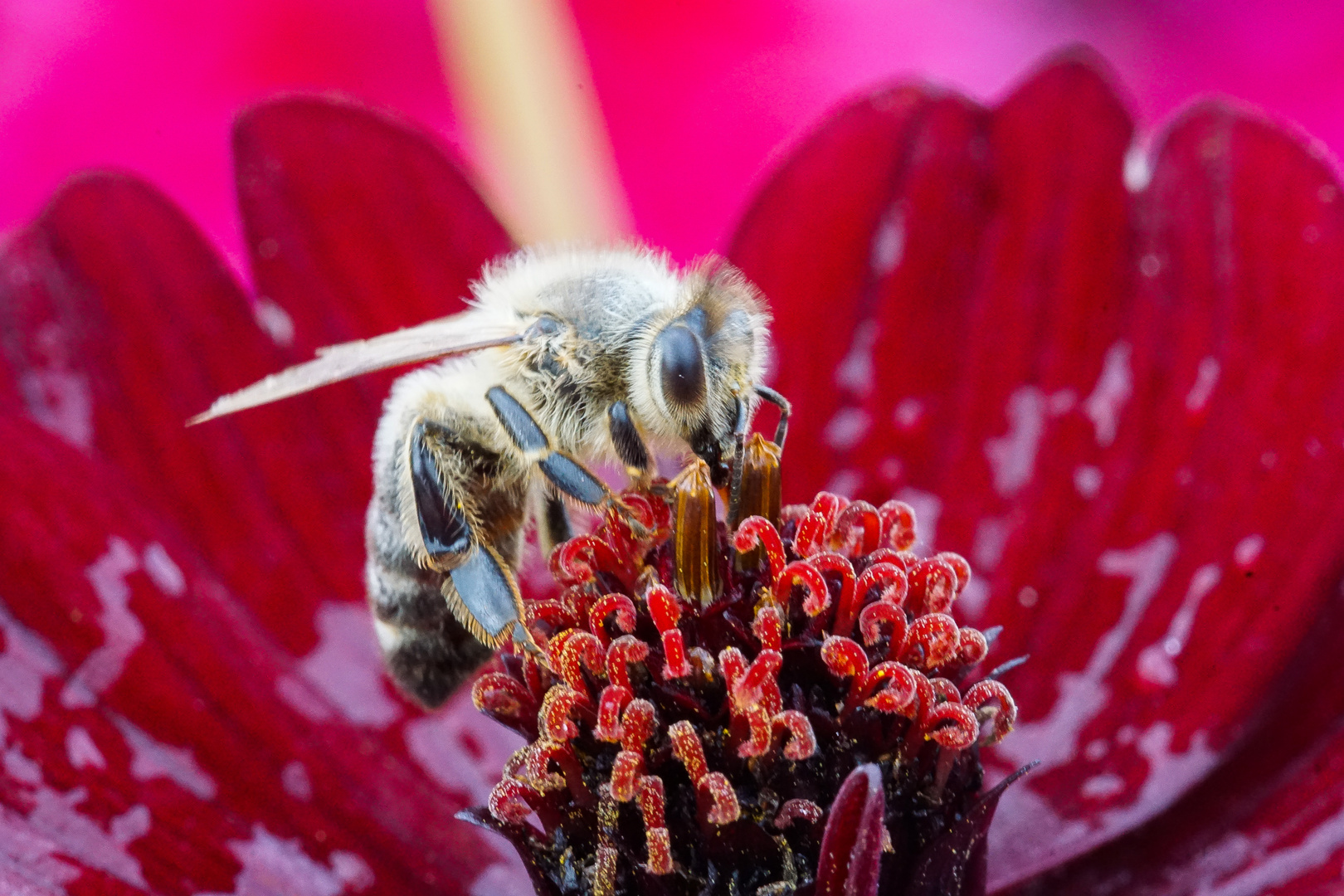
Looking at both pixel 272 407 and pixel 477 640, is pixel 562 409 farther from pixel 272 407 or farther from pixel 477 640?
pixel 272 407

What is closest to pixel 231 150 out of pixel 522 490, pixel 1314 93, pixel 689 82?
pixel 522 490

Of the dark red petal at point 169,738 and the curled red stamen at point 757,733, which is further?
the dark red petal at point 169,738

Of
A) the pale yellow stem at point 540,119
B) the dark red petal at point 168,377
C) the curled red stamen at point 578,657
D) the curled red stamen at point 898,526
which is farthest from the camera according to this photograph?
the pale yellow stem at point 540,119

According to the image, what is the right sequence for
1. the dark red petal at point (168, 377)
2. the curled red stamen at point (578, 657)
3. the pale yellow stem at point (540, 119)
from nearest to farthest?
1. the curled red stamen at point (578, 657)
2. the dark red petal at point (168, 377)
3. the pale yellow stem at point (540, 119)

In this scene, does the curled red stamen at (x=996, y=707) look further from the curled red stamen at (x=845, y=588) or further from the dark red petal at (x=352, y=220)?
the dark red petal at (x=352, y=220)

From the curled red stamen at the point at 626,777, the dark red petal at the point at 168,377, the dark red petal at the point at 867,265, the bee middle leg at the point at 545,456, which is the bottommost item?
the curled red stamen at the point at 626,777

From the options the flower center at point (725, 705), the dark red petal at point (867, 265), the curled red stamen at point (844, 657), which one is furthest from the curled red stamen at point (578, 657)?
the dark red petal at point (867, 265)

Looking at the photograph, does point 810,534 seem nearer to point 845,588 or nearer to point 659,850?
point 845,588
